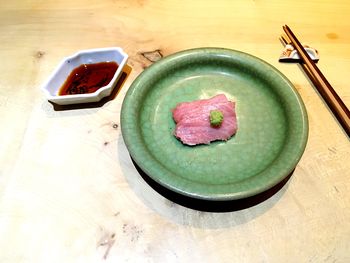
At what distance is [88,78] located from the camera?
1.42 metres

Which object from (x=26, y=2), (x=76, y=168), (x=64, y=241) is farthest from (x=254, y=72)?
(x=26, y=2)

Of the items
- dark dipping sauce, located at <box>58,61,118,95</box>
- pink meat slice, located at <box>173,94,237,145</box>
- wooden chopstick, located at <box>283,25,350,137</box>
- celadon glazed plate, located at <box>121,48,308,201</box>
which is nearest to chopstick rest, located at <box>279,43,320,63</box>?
wooden chopstick, located at <box>283,25,350,137</box>

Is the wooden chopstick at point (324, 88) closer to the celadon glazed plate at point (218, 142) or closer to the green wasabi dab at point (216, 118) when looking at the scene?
the celadon glazed plate at point (218, 142)

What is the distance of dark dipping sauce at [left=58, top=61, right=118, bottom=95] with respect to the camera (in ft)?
4.50

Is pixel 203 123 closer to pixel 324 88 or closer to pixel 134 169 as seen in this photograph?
pixel 134 169

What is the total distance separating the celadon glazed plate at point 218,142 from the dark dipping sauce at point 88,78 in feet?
0.78

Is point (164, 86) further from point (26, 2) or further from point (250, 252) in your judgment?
point (26, 2)

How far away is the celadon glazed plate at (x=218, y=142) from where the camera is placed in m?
0.98

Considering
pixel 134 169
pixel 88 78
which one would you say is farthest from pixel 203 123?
pixel 88 78

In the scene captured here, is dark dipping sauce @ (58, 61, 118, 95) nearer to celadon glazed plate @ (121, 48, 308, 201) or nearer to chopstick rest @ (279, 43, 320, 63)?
celadon glazed plate @ (121, 48, 308, 201)

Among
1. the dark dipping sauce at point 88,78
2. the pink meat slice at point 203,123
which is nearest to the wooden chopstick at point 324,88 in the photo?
the pink meat slice at point 203,123

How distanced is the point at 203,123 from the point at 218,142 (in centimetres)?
9

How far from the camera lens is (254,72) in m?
1.32

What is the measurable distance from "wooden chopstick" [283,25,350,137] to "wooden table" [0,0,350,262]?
0.10 feet
